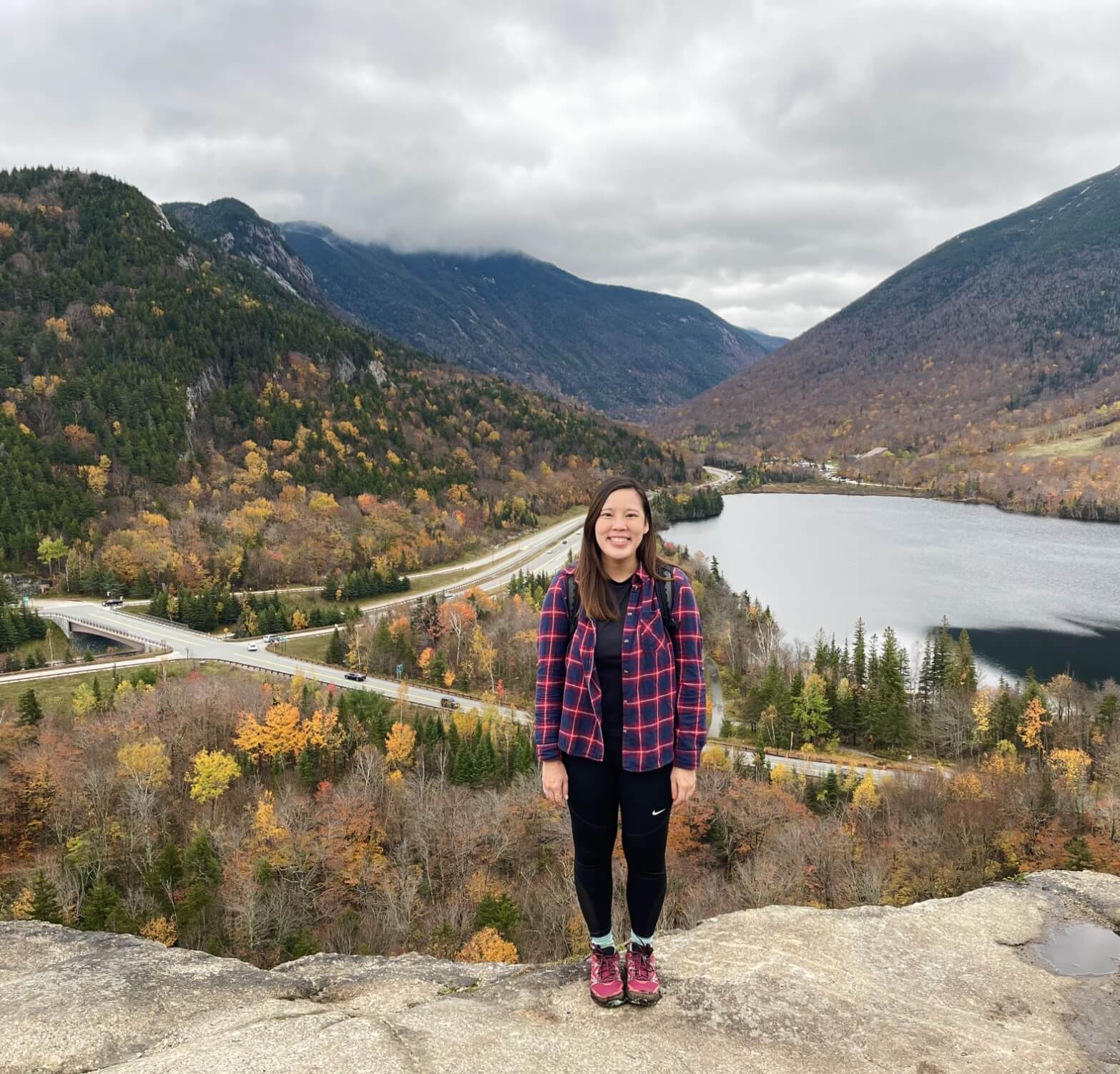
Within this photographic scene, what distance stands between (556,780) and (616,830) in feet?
1.76

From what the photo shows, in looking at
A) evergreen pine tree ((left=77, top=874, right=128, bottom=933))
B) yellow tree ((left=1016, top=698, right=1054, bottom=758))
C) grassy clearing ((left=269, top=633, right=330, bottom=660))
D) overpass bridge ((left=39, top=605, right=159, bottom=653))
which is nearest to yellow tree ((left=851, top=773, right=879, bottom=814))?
yellow tree ((left=1016, top=698, right=1054, bottom=758))

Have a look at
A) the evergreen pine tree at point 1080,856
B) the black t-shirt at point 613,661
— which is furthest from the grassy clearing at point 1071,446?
the black t-shirt at point 613,661

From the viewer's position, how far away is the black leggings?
4.23 meters

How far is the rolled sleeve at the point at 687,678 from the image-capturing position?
4078 millimetres

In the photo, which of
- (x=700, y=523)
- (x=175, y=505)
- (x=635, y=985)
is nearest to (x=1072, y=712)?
(x=635, y=985)

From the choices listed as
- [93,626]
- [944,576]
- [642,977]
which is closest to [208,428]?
[93,626]

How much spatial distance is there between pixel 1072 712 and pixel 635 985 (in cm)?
5234

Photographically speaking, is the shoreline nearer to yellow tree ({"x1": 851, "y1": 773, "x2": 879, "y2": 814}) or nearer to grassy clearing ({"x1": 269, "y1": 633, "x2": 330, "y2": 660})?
grassy clearing ({"x1": 269, "y1": 633, "x2": 330, "y2": 660})

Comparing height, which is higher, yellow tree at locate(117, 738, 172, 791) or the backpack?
the backpack

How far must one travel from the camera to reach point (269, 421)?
111125mm

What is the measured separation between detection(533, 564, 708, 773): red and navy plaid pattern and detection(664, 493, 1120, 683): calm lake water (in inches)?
2392

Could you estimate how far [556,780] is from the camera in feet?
14.2

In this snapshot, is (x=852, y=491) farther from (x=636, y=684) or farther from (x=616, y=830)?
(x=636, y=684)

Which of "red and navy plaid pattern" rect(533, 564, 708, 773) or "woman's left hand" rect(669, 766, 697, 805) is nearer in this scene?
"red and navy plaid pattern" rect(533, 564, 708, 773)
